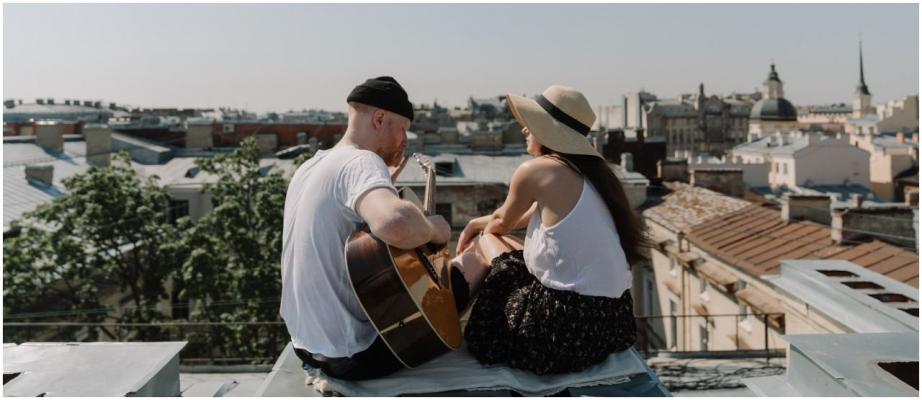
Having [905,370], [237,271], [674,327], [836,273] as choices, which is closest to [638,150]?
[674,327]

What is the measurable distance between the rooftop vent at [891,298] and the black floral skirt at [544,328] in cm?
294

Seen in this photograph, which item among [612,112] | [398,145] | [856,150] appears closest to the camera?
[398,145]

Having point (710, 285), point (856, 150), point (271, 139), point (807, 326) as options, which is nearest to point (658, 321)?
point (710, 285)

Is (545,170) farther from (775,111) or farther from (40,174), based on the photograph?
(775,111)

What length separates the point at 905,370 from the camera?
148 inches

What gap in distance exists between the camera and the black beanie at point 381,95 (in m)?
3.60

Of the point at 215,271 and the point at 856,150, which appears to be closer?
the point at 215,271

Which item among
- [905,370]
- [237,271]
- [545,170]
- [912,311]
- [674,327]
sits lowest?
[674,327]

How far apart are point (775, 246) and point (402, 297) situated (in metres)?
13.5

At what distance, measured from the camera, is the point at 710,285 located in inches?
634

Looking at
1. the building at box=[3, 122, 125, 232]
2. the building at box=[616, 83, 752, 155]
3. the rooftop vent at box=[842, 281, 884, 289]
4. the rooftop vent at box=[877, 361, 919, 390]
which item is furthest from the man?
the building at box=[616, 83, 752, 155]

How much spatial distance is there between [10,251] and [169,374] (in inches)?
530

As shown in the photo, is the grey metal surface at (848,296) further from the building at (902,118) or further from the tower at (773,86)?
the tower at (773,86)

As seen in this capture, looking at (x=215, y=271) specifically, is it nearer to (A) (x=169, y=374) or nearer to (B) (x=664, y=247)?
(B) (x=664, y=247)
